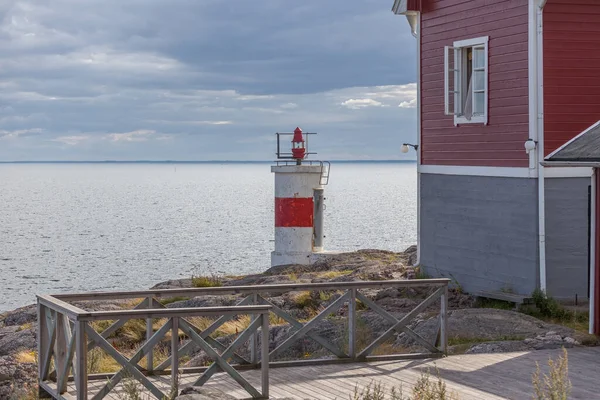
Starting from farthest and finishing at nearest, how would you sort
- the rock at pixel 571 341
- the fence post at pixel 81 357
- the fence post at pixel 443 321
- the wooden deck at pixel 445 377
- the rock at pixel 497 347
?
the rock at pixel 571 341 → the rock at pixel 497 347 → the fence post at pixel 443 321 → the wooden deck at pixel 445 377 → the fence post at pixel 81 357

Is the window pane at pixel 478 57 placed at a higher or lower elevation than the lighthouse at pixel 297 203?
higher

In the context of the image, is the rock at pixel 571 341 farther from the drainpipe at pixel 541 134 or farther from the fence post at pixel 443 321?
the drainpipe at pixel 541 134

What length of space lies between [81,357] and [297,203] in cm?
2016

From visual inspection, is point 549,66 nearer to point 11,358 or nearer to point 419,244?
point 419,244

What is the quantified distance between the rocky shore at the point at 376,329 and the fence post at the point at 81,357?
96 cm

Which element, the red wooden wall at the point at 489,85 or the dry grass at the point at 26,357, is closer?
the dry grass at the point at 26,357

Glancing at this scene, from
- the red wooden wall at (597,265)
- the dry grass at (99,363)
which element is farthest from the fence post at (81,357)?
the red wooden wall at (597,265)

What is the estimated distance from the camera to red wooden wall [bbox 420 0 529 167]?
17.2 meters

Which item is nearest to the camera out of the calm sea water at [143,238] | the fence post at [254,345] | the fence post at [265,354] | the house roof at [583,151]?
the fence post at [265,354]

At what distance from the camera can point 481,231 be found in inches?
721

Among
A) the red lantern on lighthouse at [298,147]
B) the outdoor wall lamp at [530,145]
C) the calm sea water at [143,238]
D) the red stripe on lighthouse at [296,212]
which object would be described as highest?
the red lantern on lighthouse at [298,147]

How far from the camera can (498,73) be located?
17734 mm

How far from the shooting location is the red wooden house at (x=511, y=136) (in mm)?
16812

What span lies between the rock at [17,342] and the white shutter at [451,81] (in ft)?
26.6
